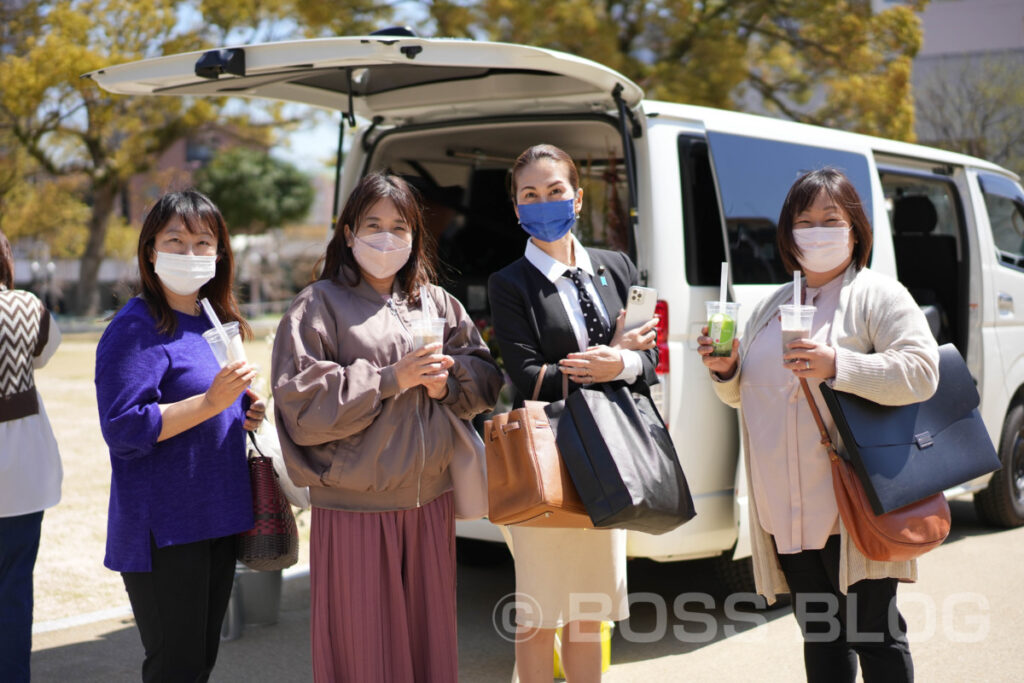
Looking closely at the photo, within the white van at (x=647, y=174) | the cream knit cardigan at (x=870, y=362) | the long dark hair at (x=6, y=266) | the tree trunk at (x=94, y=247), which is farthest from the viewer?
the tree trunk at (x=94, y=247)

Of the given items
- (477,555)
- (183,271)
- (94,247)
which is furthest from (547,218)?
(94,247)

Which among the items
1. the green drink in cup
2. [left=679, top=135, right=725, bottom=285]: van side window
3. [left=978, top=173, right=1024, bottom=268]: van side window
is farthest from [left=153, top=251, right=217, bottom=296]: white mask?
[left=978, top=173, right=1024, bottom=268]: van side window

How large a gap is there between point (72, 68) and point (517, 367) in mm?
18107

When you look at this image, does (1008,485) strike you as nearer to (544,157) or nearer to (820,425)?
(820,425)

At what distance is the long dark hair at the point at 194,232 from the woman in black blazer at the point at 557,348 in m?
0.84

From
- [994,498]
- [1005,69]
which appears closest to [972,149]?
[1005,69]

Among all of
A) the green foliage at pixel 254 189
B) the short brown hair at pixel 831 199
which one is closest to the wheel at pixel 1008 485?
the short brown hair at pixel 831 199

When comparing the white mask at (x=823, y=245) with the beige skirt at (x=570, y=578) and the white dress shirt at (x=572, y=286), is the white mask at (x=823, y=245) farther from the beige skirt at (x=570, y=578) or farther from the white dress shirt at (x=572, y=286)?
the beige skirt at (x=570, y=578)

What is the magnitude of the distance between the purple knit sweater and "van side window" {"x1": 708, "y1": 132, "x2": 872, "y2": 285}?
2.33 meters

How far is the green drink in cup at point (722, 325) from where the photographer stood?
9.44 ft

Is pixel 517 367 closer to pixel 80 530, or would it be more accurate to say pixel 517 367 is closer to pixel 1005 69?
pixel 80 530

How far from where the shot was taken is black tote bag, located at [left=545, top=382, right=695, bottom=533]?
2.73 m

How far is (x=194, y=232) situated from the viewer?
2955 mm

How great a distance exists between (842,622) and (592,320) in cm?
113
